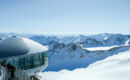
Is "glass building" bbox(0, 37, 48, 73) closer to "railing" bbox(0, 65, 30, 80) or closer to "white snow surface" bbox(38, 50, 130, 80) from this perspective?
"railing" bbox(0, 65, 30, 80)

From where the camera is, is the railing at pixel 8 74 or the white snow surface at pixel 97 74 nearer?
the railing at pixel 8 74

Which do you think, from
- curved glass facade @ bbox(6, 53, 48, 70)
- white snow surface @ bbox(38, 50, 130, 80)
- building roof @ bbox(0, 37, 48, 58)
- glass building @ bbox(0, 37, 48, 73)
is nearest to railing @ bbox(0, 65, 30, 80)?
curved glass facade @ bbox(6, 53, 48, 70)

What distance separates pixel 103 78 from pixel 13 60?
51.9ft

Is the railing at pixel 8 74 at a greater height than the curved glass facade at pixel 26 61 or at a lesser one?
lesser

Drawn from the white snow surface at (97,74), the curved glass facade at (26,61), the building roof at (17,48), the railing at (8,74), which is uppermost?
the building roof at (17,48)

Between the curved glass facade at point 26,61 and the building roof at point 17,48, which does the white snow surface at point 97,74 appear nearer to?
the curved glass facade at point 26,61

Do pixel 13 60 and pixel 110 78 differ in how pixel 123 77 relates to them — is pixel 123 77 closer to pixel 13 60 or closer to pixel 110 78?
pixel 110 78

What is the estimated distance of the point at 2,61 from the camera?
1384cm

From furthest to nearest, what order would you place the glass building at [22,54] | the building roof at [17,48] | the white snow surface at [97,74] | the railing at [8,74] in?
the white snow surface at [97,74]
the railing at [8,74]
the building roof at [17,48]
the glass building at [22,54]

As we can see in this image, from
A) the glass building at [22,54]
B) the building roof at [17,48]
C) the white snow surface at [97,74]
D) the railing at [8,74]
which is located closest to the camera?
the glass building at [22,54]

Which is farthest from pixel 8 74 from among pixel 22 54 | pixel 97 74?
pixel 97 74

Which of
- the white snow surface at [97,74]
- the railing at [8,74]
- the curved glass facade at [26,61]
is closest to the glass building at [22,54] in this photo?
the curved glass facade at [26,61]

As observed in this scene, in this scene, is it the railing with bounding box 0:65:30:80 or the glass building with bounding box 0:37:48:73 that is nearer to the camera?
the glass building with bounding box 0:37:48:73

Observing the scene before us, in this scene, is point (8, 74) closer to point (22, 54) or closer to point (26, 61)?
point (26, 61)
